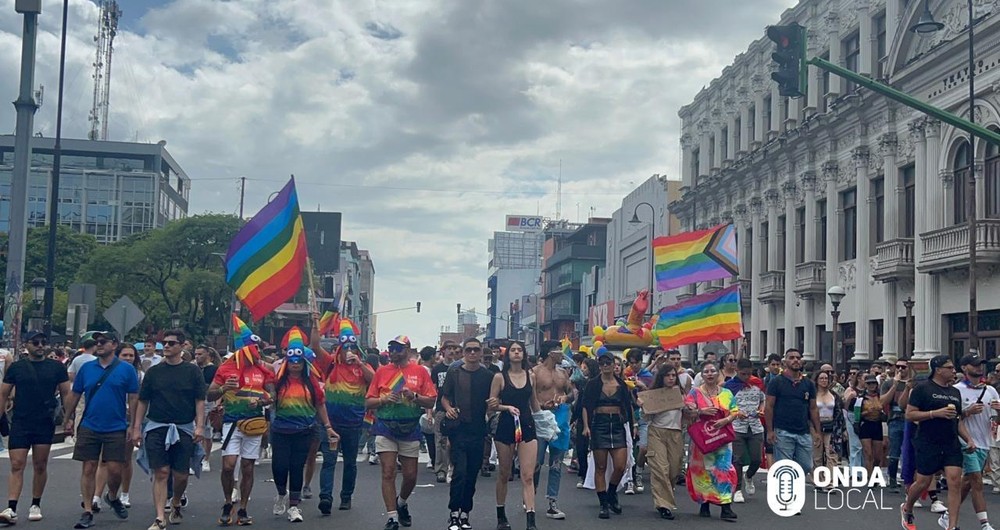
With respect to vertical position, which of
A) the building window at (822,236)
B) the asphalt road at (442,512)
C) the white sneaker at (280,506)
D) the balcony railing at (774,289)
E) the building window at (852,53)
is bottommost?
the asphalt road at (442,512)

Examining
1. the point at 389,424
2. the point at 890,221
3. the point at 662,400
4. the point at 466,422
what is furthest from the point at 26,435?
the point at 890,221

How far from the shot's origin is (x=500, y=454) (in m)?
10.6

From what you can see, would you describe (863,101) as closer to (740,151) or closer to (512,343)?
(740,151)

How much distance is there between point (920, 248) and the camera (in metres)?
28.2

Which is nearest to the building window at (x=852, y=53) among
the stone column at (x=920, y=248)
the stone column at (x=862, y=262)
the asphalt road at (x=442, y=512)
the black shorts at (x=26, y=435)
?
the stone column at (x=862, y=262)

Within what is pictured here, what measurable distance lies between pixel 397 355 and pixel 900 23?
23982mm

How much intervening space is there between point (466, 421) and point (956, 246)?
19502 mm

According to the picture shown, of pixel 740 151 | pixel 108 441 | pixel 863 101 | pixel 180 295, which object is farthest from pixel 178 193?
pixel 108 441

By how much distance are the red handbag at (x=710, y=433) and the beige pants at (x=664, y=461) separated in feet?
0.70

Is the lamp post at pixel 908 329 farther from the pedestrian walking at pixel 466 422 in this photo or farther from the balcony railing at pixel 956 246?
the pedestrian walking at pixel 466 422

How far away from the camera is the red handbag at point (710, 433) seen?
11.8 m

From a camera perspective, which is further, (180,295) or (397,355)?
(180,295)

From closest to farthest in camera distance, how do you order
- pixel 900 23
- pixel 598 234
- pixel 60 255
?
pixel 900 23
pixel 60 255
pixel 598 234

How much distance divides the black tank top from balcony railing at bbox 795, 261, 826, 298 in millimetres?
27048
